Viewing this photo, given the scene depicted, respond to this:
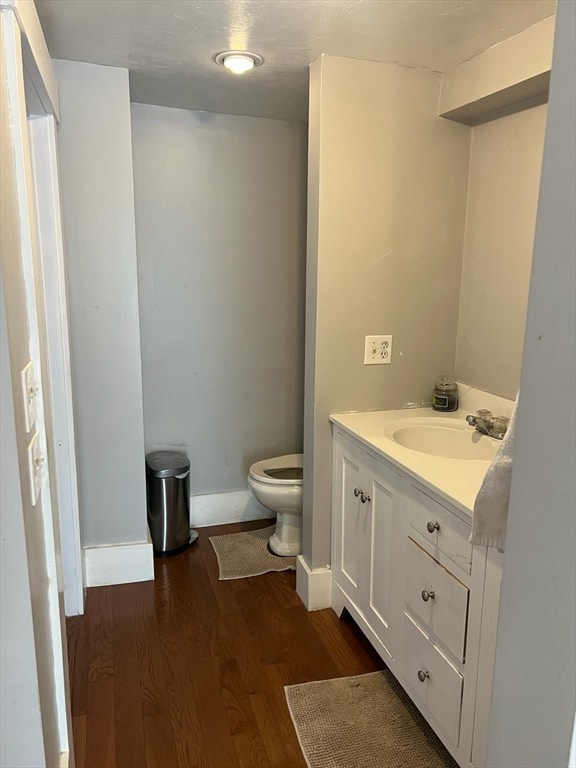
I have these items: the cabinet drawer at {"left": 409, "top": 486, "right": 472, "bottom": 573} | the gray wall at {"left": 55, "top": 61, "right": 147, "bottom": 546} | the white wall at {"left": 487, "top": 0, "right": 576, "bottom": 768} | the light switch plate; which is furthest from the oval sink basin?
the white wall at {"left": 487, "top": 0, "right": 576, "bottom": 768}

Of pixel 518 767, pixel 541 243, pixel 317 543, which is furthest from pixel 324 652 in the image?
pixel 541 243

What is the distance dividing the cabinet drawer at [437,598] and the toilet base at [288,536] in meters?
1.10

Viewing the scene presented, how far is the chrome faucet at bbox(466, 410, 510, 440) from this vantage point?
1987mm

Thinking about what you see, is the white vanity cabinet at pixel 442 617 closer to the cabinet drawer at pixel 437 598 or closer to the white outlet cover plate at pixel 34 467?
the cabinet drawer at pixel 437 598

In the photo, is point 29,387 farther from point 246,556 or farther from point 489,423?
point 246,556

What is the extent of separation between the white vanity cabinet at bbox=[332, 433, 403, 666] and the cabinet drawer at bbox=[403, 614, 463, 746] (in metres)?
0.09

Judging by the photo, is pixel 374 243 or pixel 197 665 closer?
pixel 197 665

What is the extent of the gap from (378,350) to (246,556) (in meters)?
1.25

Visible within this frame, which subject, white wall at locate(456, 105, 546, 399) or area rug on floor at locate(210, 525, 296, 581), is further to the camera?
area rug on floor at locate(210, 525, 296, 581)

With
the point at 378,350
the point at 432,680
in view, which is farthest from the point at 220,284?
the point at 432,680

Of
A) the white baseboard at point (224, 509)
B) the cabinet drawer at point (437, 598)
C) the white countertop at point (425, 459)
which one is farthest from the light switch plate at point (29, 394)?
the white baseboard at point (224, 509)

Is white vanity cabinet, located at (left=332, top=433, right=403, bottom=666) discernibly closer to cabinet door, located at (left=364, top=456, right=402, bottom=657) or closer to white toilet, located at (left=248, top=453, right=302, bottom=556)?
cabinet door, located at (left=364, top=456, right=402, bottom=657)

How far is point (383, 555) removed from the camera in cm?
195

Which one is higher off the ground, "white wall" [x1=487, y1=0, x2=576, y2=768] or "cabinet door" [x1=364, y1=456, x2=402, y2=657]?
"white wall" [x1=487, y1=0, x2=576, y2=768]
